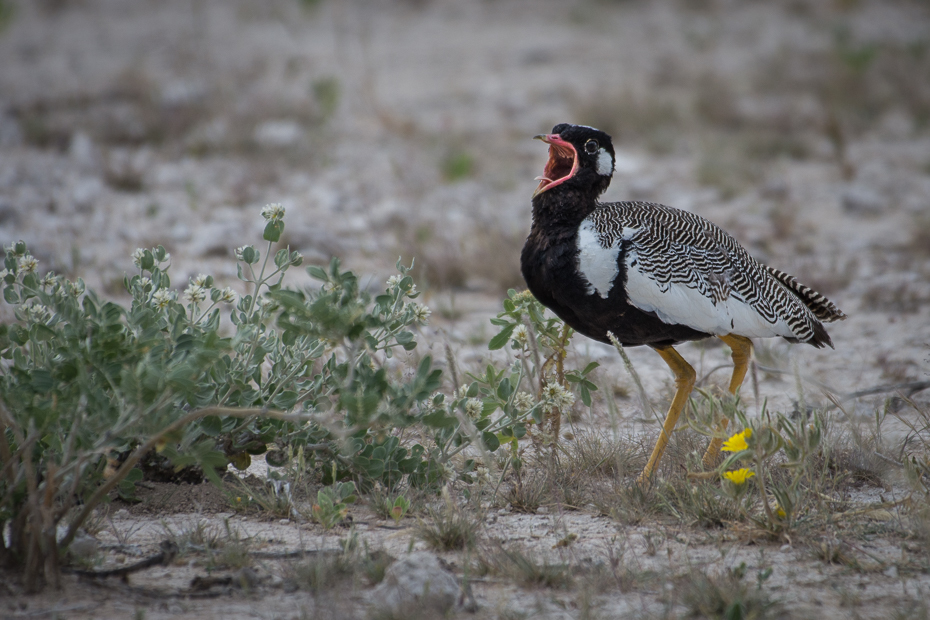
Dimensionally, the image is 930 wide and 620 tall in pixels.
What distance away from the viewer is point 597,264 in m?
3.19

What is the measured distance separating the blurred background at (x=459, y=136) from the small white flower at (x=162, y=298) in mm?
2197

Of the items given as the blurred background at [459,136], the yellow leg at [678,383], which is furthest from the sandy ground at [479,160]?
the yellow leg at [678,383]

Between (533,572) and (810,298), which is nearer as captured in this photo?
→ (533,572)

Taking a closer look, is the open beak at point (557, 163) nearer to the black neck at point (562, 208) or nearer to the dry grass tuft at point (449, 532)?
the black neck at point (562, 208)

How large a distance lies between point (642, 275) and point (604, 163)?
604mm

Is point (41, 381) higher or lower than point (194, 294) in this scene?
lower

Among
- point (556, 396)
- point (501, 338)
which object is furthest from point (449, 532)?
point (501, 338)

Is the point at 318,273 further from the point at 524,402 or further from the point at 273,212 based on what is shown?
the point at 524,402

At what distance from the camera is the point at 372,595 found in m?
2.34

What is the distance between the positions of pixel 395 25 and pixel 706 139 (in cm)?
610

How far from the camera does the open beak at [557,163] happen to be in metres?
3.49

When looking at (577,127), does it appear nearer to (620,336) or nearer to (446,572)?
(620,336)

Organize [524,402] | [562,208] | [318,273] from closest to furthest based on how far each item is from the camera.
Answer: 1. [318,273]
2. [524,402]
3. [562,208]

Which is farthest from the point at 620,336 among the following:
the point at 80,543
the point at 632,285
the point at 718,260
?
the point at 80,543
